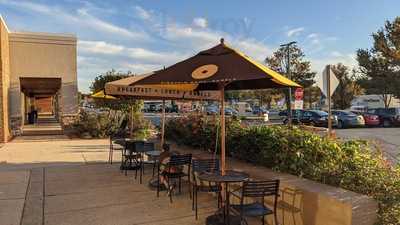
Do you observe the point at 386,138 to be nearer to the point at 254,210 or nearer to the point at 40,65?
the point at 254,210

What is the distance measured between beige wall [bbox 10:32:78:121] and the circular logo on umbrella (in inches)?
664

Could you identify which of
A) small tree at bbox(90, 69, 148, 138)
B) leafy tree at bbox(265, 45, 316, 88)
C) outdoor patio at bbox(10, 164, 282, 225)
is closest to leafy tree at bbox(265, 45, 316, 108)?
leafy tree at bbox(265, 45, 316, 88)

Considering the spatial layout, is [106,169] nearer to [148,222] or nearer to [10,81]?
[148,222]

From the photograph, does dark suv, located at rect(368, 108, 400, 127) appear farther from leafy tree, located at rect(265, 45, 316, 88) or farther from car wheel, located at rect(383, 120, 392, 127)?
leafy tree, located at rect(265, 45, 316, 88)

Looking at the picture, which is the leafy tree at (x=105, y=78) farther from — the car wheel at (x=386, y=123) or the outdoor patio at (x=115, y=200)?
the car wheel at (x=386, y=123)

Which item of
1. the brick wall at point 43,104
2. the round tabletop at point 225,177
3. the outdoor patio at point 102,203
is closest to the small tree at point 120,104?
the outdoor patio at point 102,203

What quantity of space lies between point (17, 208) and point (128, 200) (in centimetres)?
178

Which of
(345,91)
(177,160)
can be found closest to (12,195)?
(177,160)

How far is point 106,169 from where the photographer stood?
9.51 meters

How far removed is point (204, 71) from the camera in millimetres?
4438

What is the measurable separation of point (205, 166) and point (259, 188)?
5.81 feet

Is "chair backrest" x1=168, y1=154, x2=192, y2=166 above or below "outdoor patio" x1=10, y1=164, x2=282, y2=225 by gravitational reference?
above

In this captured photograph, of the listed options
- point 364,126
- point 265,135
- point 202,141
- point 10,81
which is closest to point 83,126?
point 10,81

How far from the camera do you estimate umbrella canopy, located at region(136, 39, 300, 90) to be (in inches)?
161
